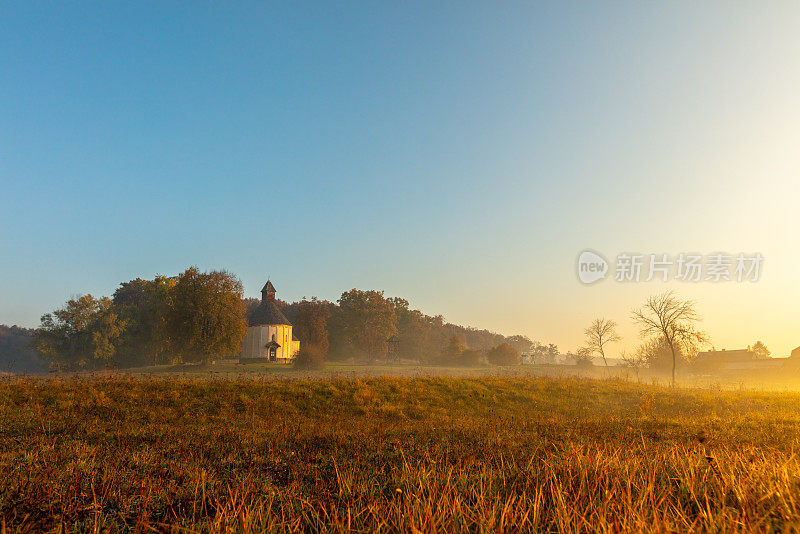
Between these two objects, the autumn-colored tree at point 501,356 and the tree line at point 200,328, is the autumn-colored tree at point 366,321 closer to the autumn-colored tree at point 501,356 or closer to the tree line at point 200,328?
the tree line at point 200,328

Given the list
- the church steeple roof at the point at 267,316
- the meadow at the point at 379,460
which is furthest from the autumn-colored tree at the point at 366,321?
the meadow at the point at 379,460

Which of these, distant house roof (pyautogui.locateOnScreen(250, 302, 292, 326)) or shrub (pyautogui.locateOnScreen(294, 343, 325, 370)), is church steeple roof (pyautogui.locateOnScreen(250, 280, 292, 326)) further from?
shrub (pyautogui.locateOnScreen(294, 343, 325, 370))

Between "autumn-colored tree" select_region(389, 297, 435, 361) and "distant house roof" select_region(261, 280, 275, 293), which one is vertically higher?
"distant house roof" select_region(261, 280, 275, 293)

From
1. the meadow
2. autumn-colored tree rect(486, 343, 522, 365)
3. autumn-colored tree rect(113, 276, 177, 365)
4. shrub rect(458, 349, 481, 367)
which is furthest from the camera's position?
autumn-colored tree rect(486, 343, 522, 365)

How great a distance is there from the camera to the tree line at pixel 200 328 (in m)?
49.5

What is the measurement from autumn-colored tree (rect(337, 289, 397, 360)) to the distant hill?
228ft

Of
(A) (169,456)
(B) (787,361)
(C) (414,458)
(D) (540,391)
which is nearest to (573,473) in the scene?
(C) (414,458)

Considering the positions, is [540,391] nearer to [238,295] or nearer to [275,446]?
[275,446]

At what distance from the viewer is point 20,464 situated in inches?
238

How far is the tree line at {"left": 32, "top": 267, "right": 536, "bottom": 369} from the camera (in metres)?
49.5

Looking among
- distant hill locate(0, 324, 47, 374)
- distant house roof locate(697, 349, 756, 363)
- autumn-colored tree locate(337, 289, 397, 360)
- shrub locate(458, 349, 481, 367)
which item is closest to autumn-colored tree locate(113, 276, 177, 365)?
autumn-colored tree locate(337, 289, 397, 360)

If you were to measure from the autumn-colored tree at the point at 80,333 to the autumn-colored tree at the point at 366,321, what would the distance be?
1516 inches

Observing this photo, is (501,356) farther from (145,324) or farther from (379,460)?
(379,460)

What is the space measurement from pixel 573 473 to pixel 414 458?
2942 mm
